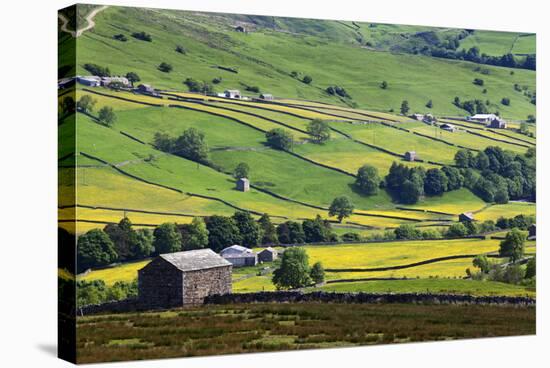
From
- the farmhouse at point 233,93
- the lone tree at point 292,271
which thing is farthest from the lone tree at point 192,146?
the lone tree at point 292,271

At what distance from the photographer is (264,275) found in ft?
139

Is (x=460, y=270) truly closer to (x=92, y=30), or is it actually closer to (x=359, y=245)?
(x=359, y=245)

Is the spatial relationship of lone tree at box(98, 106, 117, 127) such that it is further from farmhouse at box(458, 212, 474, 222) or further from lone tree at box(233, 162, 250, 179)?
farmhouse at box(458, 212, 474, 222)

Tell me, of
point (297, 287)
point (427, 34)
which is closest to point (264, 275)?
point (297, 287)

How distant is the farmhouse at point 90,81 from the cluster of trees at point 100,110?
39 cm

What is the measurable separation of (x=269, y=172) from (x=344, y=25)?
612cm

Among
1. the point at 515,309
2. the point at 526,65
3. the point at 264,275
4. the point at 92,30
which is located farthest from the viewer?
the point at 526,65

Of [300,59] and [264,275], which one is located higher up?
[300,59]

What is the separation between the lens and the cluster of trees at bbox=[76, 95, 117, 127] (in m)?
38.8

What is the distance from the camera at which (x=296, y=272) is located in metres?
42.8

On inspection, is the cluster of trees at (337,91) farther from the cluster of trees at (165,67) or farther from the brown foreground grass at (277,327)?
the brown foreground grass at (277,327)

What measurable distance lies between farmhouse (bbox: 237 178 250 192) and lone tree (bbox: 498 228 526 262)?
32.3 ft

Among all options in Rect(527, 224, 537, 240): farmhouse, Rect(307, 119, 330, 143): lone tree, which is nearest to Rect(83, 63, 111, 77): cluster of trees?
Rect(307, 119, 330, 143): lone tree

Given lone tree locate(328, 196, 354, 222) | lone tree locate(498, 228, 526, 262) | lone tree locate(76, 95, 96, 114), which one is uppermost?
lone tree locate(76, 95, 96, 114)
